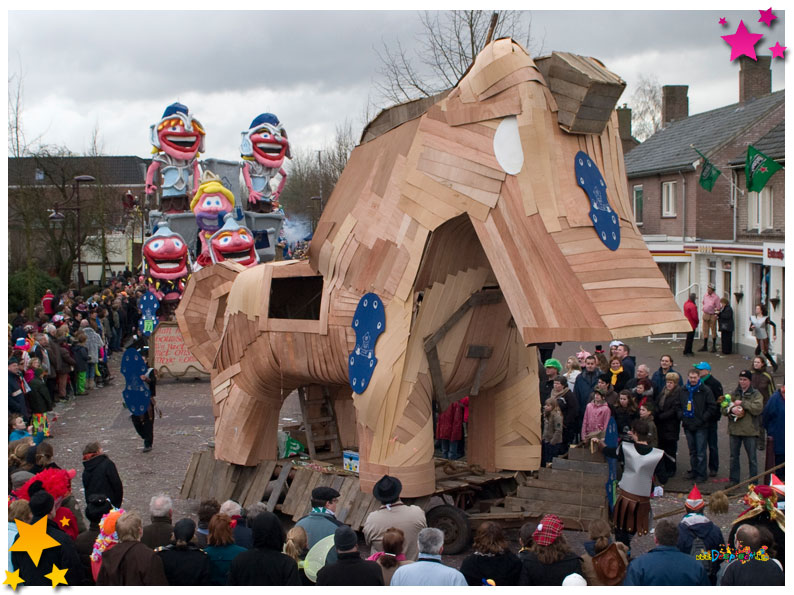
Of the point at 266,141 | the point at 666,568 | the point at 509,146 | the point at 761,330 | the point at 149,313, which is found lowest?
the point at 666,568

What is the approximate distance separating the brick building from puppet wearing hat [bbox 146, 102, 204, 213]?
41.2 feet

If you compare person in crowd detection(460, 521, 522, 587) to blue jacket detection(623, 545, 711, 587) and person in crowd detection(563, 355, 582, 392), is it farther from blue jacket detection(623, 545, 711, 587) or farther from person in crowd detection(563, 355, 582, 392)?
person in crowd detection(563, 355, 582, 392)

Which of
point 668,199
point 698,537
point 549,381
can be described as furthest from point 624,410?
point 668,199

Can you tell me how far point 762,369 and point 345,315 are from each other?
19.0 ft

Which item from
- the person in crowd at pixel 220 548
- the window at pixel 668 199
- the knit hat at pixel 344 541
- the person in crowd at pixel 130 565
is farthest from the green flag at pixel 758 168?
the person in crowd at pixel 130 565

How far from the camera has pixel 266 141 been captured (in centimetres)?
2631

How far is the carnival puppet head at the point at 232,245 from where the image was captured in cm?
2061

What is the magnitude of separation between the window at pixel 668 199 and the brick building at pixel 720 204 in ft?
0.10

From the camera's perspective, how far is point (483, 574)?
5.86m

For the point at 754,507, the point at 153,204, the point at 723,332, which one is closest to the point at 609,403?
the point at 754,507

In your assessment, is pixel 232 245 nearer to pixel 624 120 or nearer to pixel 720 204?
pixel 720 204

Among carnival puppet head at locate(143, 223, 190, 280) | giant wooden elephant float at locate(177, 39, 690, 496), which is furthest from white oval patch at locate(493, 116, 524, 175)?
carnival puppet head at locate(143, 223, 190, 280)

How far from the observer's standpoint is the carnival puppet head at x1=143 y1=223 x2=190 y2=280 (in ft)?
71.3

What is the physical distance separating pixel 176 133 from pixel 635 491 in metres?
18.2
